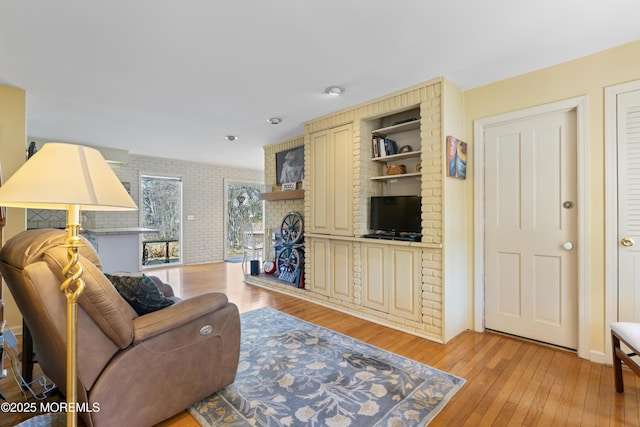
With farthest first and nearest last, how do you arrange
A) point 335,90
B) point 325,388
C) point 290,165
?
point 290,165 < point 335,90 < point 325,388

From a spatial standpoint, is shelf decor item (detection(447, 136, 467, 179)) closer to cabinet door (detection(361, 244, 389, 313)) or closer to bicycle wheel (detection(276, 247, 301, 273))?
cabinet door (detection(361, 244, 389, 313))

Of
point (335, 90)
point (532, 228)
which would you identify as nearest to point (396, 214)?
point (532, 228)

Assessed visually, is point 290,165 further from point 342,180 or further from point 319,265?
point 319,265

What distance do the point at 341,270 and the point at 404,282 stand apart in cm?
91

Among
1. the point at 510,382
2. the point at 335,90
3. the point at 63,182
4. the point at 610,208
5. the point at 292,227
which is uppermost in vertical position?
the point at 335,90

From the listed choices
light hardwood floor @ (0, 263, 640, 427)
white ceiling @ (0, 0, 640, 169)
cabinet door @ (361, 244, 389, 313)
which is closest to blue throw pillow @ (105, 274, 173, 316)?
light hardwood floor @ (0, 263, 640, 427)

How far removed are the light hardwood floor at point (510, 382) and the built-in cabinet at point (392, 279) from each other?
0.25m

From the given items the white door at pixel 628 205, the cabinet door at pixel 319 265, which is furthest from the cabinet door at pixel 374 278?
the white door at pixel 628 205

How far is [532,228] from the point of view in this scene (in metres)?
2.81

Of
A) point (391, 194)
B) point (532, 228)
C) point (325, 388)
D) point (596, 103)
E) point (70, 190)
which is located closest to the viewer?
point (70, 190)

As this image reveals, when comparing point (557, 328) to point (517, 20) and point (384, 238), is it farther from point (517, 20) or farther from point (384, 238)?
point (517, 20)

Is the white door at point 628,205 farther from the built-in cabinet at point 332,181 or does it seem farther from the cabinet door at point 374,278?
the built-in cabinet at point 332,181

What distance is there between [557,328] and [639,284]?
2.36 ft

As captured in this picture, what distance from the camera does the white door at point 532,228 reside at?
2.62 meters
